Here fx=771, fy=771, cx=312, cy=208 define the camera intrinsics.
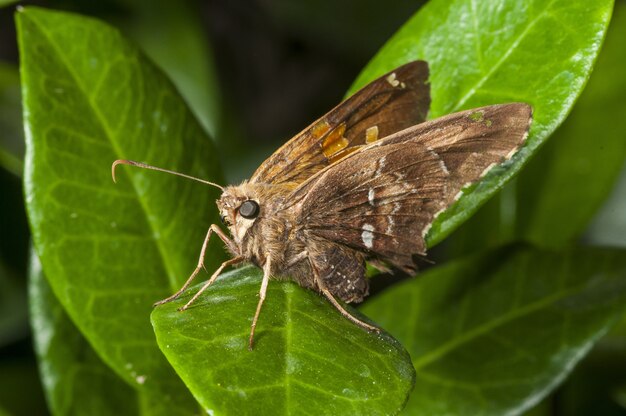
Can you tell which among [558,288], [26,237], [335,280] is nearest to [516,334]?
[558,288]

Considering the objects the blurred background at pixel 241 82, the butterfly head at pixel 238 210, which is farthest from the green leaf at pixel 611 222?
the butterfly head at pixel 238 210

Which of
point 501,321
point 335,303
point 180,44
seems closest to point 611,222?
point 501,321

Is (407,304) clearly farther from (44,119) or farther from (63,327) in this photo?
(44,119)

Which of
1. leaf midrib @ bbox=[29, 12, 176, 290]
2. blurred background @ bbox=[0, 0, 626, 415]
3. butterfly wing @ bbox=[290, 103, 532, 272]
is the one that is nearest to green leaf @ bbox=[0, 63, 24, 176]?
blurred background @ bbox=[0, 0, 626, 415]

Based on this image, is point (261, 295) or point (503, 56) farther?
point (503, 56)

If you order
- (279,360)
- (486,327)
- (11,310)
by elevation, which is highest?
(279,360)

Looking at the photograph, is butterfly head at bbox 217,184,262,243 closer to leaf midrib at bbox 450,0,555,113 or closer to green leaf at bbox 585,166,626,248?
leaf midrib at bbox 450,0,555,113

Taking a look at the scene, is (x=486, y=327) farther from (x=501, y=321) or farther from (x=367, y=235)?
(x=367, y=235)

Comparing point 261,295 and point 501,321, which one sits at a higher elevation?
point 261,295
